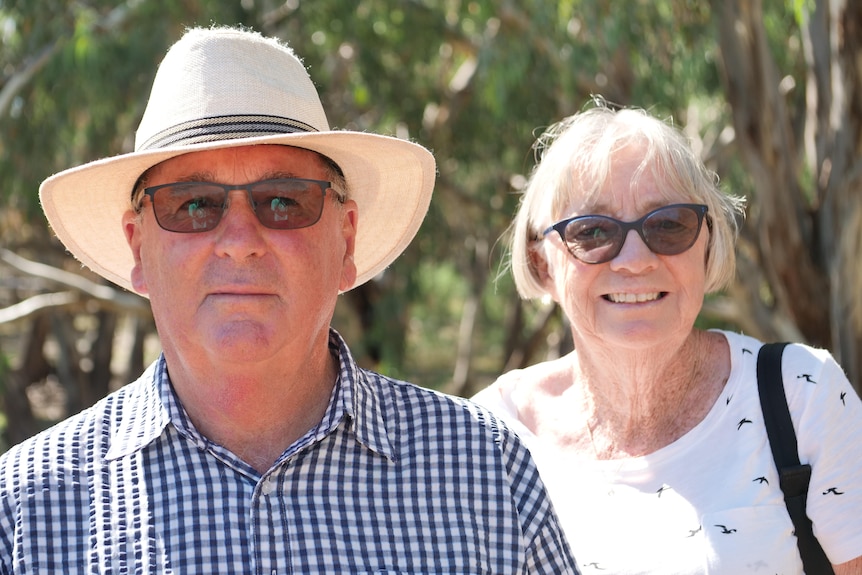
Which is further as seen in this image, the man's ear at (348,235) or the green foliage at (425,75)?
the green foliage at (425,75)

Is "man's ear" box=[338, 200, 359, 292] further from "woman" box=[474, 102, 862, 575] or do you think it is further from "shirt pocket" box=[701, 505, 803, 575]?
"shirt pocket" box=[701, 505, 803, 575]

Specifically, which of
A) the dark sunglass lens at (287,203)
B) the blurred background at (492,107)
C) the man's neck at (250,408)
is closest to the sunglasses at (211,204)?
the dark sunglass lens at (287,203)

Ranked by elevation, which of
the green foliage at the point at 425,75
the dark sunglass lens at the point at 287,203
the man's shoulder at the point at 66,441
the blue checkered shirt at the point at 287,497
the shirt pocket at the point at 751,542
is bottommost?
the shirt pocket at the point at 751,542

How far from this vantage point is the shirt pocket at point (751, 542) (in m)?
2.20

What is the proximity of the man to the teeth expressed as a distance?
24.3 inches

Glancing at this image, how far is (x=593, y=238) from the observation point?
2.47 meters

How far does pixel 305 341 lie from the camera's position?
6.14 feet

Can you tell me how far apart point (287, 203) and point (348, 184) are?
1.06 feet

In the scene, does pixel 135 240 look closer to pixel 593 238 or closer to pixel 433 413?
pixel 433 413

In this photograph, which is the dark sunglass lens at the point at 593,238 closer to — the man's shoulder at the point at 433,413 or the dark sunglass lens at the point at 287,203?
the man's shoulder at the point at 433,413

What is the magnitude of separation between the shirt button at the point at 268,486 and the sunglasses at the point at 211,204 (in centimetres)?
43

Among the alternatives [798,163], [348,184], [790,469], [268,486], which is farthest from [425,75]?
[268,486]

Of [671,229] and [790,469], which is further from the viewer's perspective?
[671,229]

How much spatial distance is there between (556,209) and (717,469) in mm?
721
